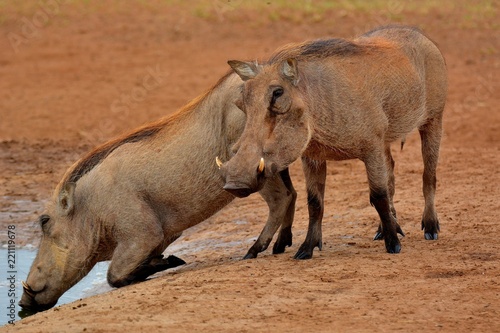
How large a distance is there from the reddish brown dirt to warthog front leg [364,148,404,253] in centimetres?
13

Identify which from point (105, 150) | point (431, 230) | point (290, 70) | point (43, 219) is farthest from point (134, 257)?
point (431, 230)

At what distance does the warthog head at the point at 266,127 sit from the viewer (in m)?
5.95

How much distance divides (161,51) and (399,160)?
7.62 metres

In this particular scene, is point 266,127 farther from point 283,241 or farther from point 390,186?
point 390,186

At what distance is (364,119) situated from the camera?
21.7ft

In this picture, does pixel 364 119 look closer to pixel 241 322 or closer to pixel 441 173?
pixel 241 322

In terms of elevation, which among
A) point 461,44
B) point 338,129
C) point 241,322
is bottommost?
point 461,44

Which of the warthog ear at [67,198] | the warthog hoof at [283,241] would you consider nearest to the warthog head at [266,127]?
the warthog hoof at [283,241]

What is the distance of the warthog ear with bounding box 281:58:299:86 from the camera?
6285 mm

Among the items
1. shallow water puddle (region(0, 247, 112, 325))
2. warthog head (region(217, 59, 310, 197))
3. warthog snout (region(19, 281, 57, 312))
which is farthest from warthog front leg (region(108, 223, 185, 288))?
warthog head (region(217, 59, 310, 197))

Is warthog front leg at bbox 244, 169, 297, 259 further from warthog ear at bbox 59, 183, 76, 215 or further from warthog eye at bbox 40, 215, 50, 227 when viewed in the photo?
warthog eye at bbox 40, 215, 50, 227

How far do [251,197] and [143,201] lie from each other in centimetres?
276

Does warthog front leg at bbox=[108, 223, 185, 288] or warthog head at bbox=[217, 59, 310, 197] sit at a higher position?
warthog head at bbox=[217, 59, 310, 197]

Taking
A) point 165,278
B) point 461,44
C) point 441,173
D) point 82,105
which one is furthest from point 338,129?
point 461,44
